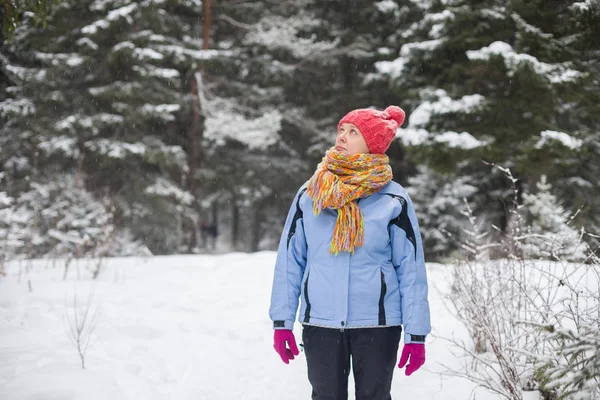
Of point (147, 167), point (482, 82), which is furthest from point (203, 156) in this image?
point (482, 82)

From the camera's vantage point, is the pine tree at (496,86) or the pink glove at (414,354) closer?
the pink glove at (414,354)

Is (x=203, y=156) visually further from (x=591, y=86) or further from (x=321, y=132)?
(x=591, y=86)

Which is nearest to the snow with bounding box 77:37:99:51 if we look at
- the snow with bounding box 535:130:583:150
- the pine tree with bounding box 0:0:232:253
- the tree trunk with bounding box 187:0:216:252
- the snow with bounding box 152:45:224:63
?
the pine tree with bounding box 0:0:232:253

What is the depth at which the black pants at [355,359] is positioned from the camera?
6.95ft

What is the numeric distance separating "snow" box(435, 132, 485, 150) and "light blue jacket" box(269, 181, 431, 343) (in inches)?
299

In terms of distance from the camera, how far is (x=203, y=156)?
52.6 feet

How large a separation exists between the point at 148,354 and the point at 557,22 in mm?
9617

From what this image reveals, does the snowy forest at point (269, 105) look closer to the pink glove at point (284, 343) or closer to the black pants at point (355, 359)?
the pink glove at point (284, 343)

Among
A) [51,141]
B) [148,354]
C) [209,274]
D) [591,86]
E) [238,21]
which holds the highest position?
[238,21]

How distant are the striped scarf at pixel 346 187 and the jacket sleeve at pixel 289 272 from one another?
0.17 metres

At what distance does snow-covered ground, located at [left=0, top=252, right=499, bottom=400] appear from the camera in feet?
10.3

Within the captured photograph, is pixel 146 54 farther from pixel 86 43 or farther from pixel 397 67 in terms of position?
pixel 397 67

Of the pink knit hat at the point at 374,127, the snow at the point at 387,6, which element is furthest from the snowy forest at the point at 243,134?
the pink knit hat at the point at 374,127

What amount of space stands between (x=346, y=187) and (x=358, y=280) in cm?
44
